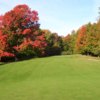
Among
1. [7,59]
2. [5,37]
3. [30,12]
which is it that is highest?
[30,12]

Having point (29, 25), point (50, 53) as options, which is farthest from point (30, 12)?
point (50, 53)

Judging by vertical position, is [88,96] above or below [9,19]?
below

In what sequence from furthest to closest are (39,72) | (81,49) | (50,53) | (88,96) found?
(50,53) < (81,49) < (39,72) < (88,96)

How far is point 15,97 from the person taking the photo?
1650cm

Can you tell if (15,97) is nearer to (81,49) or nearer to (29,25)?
(29,25)

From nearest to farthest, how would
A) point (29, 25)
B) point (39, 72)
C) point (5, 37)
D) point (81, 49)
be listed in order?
point (39, 72)
point (5, 37)
point (29, 25)
point (81, 49)

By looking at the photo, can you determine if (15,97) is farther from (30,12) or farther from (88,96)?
(30,12)

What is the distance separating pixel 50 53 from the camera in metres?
114

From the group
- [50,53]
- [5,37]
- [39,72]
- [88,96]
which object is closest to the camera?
[88,96]

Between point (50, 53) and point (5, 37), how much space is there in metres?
52.8

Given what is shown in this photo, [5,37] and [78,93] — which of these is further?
[5,37]

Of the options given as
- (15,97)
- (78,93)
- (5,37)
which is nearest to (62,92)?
(78,93)

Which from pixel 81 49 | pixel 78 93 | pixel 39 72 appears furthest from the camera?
pixel 81 49

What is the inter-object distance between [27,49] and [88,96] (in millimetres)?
49021
